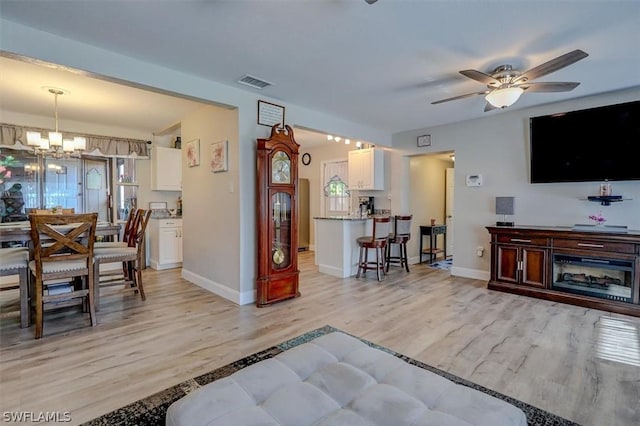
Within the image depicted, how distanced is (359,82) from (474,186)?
2.70m

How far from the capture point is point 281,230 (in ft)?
12.5

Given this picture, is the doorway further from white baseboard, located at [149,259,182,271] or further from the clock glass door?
white baseboard, located at [149,259,182,271]

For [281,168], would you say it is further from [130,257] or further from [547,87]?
[547,87]

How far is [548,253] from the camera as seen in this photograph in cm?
380

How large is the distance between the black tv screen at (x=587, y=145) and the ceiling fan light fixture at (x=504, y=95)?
5.15 feet

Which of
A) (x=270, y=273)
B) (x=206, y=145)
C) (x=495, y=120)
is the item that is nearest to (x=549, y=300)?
(x=495, y=120)

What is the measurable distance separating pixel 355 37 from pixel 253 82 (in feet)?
4.40

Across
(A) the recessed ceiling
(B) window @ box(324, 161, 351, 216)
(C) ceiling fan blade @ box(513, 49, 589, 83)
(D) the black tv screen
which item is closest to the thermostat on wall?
(D) the black tv screen

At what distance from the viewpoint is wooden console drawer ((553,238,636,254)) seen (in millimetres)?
3326

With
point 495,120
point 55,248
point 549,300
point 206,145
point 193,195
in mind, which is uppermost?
point 495,120

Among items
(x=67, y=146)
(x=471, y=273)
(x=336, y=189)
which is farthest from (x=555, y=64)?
(x=67, y=146)

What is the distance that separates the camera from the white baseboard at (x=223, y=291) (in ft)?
11.8

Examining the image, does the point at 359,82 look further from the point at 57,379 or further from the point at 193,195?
the point at 57,379

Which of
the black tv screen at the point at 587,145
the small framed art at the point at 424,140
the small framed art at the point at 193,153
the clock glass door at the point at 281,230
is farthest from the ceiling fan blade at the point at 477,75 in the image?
the small framed art at the point at 193,153
